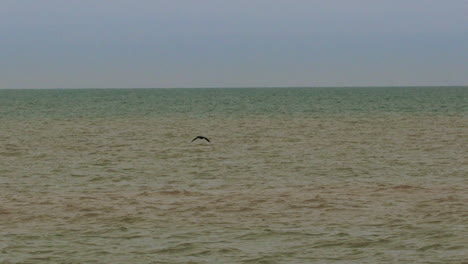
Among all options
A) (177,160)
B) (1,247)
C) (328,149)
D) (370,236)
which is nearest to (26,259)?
(1,247)

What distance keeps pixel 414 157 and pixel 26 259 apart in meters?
22.2

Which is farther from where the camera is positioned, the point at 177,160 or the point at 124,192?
the point at 177,160

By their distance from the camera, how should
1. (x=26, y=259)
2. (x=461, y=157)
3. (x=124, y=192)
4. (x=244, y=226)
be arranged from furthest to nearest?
(x=461, y=157) < (x=124, y=192) < (x=244, y=226) < (x=26, y=259)

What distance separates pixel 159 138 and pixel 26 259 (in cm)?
3275

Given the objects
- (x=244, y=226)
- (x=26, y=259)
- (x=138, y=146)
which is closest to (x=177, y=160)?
(x=138, y=146)

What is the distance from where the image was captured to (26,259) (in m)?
14.2

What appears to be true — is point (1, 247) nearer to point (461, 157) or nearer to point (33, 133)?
point (461, 157)

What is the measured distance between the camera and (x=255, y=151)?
3684 centimetres

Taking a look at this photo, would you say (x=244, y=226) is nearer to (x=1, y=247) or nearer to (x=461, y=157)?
(x=1, y=247)

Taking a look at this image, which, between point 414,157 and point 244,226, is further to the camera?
point 414,157

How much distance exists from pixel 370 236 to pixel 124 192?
361 inches

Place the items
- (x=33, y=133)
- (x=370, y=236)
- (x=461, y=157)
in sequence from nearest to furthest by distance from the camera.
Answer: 1. (x=370, y=236)
2. (x=461, y=157)
3. (x=33, y=133)

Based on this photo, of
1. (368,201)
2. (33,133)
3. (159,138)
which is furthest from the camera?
(33,133)

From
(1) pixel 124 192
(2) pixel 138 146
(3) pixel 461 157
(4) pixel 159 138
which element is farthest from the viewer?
(4) pixel 159 138
